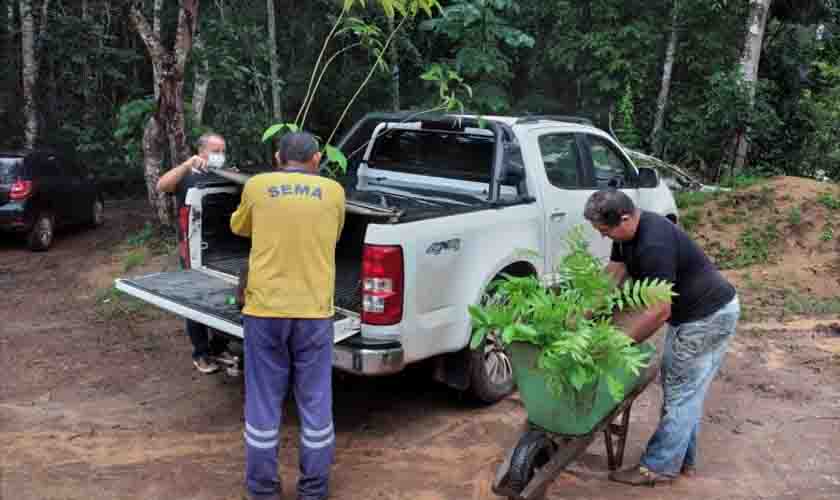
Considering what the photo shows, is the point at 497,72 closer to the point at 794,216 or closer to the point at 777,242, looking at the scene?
the point at 794,216

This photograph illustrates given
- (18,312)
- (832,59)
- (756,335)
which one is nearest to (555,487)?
(756,335)

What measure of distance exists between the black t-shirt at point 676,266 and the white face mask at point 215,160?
2.91 metres

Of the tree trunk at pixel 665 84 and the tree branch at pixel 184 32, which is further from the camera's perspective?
the tree trunk at pixel 665 84

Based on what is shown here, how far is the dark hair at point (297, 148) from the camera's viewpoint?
12.9ft

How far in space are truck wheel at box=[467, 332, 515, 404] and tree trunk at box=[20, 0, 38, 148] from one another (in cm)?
1311

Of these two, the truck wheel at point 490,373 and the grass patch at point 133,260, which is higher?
the truck wheel at point 490,373

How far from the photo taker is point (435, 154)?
636cm

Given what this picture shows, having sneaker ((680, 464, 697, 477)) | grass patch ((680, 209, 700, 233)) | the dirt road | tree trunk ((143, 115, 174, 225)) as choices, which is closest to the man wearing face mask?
the dirt road

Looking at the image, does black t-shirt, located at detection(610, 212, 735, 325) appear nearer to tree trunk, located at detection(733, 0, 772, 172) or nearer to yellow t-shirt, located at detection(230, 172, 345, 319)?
yellow t-shirt, located at detection(230, 172, 345, 319)

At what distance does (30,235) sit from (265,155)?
484 centimetres

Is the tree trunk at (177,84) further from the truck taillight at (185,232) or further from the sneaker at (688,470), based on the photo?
the sneaker at (688,470)

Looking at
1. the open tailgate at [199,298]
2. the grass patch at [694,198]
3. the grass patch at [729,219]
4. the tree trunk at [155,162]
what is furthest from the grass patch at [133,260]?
the grass patch at [729,219]

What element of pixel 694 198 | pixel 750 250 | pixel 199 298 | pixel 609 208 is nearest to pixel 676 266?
pixel 609 208

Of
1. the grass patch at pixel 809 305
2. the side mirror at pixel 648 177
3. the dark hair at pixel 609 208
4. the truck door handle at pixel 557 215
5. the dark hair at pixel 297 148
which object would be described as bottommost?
the grass patch at pixel 809 305
